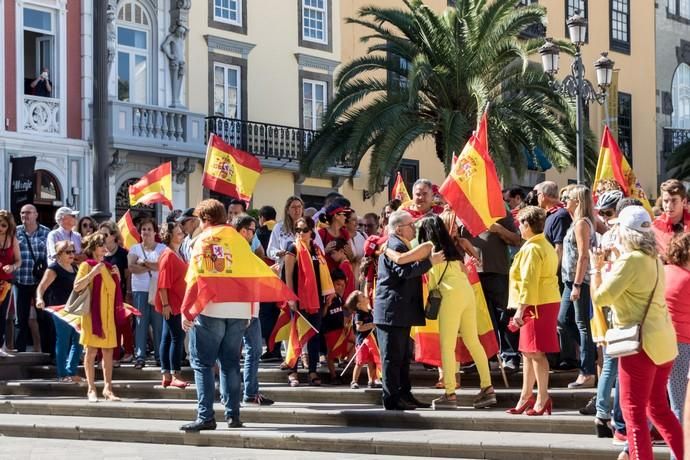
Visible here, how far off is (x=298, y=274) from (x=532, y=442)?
4.21m

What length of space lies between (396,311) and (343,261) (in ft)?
8.74

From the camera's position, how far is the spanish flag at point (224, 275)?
1184 cm

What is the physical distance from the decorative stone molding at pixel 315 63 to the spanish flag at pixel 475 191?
22078 mm

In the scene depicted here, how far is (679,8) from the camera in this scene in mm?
48062

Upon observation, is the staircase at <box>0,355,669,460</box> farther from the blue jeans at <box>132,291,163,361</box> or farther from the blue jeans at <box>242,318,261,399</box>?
the blue jeans at <box>132,291,163,361</box>

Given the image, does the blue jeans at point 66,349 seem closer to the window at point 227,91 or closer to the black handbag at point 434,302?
the black handbag at point 434,302

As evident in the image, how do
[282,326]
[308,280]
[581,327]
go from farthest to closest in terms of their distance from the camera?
[282,326]
[308,280]
[581,327]

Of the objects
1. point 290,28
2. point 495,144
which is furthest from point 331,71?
point 495,144

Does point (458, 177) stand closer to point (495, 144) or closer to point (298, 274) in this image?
point (298, 274)

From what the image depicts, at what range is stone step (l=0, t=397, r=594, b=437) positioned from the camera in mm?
11523

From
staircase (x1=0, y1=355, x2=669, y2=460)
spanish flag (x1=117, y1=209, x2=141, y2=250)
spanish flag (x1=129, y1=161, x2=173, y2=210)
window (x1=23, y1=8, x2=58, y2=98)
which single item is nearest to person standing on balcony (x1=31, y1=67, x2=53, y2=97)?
window (x1=23, y1=8, x2=58, y2=98)

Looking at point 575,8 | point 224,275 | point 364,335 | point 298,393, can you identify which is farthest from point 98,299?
point 575,8

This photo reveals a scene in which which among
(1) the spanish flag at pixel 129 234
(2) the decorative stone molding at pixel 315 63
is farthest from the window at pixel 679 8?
(1) the spanish flag at pixel 129 234

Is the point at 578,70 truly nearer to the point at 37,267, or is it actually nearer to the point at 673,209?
the point at 37,267
